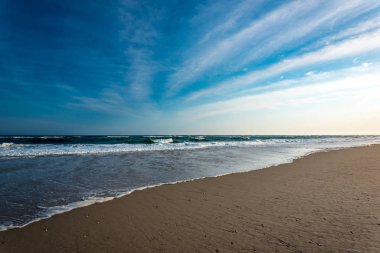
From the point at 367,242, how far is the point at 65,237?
15.6 ft

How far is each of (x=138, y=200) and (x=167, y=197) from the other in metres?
0.77

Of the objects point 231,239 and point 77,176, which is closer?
point 231,239

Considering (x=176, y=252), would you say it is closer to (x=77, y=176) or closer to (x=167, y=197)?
(x=167, y=197)

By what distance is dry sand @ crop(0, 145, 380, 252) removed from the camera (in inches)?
147

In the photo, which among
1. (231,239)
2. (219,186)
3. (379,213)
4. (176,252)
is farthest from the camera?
(219,186)

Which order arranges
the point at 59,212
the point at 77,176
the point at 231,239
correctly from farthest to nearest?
the point at 77,176 < the point at 59,212 < the point at 231,239

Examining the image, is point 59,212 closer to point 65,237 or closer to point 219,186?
point 65,237

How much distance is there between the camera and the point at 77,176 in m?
9.45

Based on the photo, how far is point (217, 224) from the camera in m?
4.55

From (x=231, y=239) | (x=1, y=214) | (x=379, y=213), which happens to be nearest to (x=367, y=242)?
Answer: (x=379, y=213)

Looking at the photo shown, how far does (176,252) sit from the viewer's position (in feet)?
11.7

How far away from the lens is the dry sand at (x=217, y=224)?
374cm

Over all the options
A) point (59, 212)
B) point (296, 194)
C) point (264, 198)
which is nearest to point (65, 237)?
point (59, 212)

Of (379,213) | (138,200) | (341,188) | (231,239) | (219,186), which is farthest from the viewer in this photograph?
(219,186)
